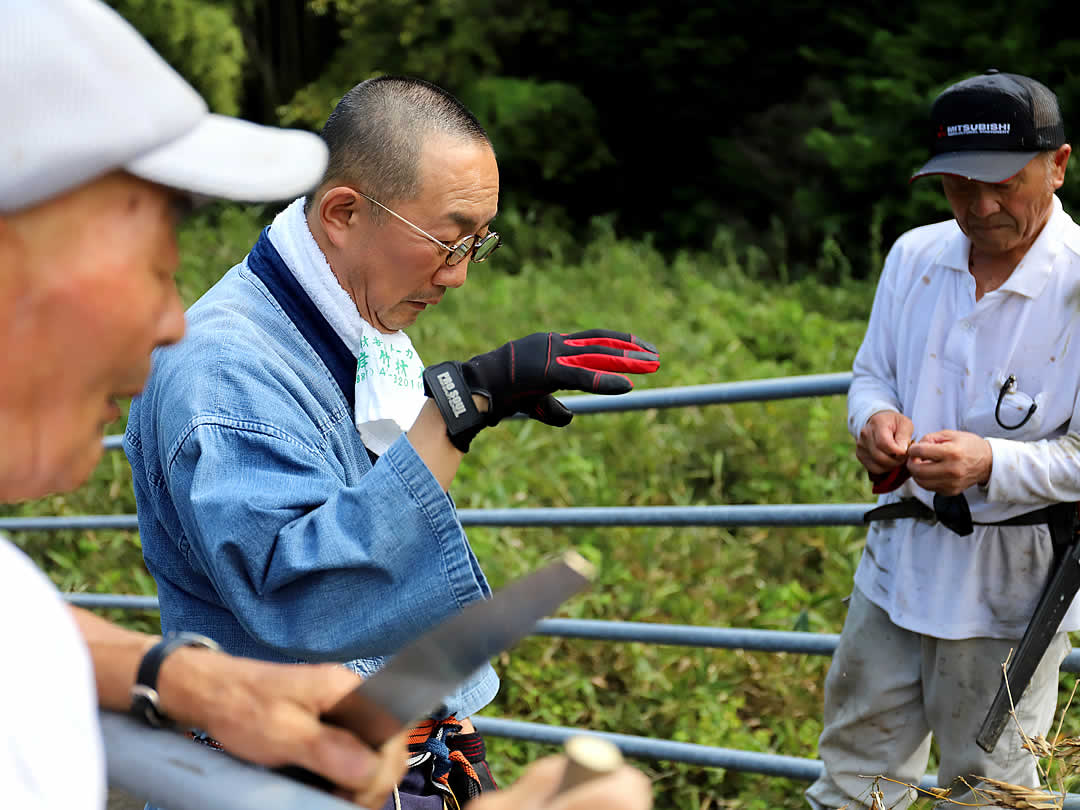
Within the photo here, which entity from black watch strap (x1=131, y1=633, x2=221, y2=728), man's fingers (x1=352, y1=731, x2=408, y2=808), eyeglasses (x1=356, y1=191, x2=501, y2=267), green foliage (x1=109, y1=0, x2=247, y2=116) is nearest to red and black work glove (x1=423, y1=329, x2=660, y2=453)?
eyeglasses (x1=356, y1=191, x2=501, y2=267)

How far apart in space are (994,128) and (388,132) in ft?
4.44

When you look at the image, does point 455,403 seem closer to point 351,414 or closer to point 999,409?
point 351,414

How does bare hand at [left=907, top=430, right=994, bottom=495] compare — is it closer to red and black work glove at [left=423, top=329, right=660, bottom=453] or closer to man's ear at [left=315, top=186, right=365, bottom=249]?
red and black work glove at [left=423, top=329, right=660, bottom=453]

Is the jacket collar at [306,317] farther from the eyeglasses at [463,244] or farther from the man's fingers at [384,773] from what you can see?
the man's fingers at [384,773]

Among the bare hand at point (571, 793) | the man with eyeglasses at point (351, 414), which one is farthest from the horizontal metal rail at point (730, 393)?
the bare hand at point (571, 793)

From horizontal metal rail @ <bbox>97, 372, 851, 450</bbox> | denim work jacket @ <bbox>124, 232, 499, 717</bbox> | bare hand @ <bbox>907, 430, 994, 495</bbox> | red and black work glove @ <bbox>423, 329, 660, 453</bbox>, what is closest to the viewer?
denim work jacket @ <bbox>124, 232, 499, 717</bbox>

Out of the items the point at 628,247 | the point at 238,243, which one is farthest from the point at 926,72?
the point at 238,243

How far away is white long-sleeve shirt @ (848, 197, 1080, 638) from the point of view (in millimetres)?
2320

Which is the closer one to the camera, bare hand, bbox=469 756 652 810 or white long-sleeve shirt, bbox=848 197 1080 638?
bare hand, bbox=469 756 652 810

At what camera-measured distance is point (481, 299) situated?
8695 mm

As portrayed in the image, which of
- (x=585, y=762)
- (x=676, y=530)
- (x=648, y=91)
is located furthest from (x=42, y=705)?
(x=648, y=91)

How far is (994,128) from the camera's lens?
2.42 meters

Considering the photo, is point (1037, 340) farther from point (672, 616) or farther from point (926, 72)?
point (926, 72)

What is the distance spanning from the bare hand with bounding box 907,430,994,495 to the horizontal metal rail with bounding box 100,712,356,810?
178cm
